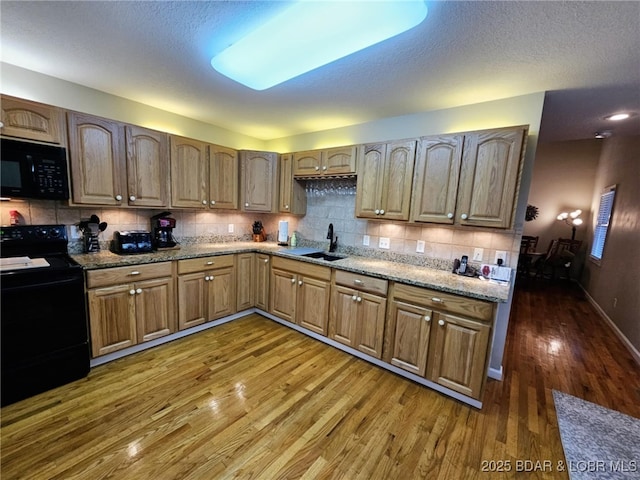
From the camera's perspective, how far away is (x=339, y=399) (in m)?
2.01

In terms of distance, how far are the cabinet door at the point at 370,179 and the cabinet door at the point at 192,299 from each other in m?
1.88

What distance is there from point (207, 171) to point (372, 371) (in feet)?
9.08

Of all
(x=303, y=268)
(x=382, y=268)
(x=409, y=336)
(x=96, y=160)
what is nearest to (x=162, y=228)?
(x=96, y=160)

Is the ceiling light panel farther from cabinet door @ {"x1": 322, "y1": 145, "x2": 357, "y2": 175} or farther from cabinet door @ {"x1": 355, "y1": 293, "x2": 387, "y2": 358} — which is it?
cabinet door @ {"x1": 355, "y1": 293, "x2": 387, "y2": 358}

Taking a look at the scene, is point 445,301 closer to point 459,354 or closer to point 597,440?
point 459,354

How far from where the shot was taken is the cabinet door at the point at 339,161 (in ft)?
9.16

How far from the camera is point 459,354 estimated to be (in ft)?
6.51

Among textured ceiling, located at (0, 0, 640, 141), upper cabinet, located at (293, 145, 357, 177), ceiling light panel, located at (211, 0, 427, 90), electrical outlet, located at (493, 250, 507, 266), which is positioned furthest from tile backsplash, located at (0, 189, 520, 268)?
ceiling light panel, located at (211, 0, 427, 90)

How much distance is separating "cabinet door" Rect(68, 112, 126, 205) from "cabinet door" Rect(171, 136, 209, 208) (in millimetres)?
451

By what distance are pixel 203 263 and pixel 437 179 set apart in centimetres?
249

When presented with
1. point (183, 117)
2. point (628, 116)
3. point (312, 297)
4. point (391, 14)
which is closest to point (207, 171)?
point (183, 117)

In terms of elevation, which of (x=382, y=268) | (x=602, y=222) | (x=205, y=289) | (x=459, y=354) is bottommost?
(x=459, y=354)

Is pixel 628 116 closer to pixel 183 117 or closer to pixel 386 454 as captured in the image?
pixel 386 454

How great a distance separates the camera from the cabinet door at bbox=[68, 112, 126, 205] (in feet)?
7.13
